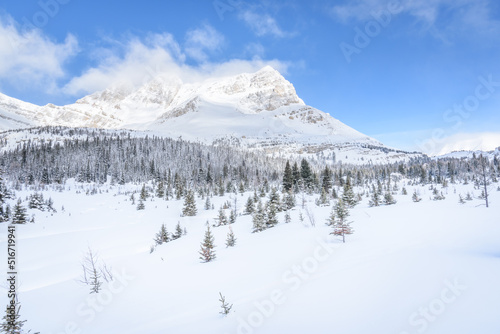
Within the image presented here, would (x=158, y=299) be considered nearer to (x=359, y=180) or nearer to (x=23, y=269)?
(x=23, y=269)

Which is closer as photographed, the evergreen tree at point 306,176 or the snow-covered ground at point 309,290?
the snow-covered ground at point 309,290

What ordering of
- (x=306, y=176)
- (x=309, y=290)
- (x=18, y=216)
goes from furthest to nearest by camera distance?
(x=306, y=176)
(x=18, y=216)
(x=309, y=290)

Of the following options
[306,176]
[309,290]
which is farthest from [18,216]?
[306,176]

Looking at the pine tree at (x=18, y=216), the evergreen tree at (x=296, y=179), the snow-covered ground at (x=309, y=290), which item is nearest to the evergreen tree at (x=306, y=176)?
the evergreen tree at (x=296, y=179)

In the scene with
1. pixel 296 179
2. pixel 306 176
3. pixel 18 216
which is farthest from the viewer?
pixel 296 179

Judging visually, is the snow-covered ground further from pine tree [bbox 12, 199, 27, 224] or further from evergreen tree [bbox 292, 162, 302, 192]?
evergreen tree [bbox 292, 162, 302, 192]

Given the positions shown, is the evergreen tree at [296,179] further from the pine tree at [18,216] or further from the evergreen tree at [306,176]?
the pine tree at [18,216]

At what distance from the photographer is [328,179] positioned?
46.2 metres

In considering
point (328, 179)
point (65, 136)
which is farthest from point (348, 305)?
point (65, 136)

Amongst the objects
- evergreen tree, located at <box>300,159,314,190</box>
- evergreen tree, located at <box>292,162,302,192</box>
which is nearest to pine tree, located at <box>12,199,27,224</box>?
evergreen tree, located at <box>292,162,302,192</box>

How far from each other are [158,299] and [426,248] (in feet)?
27.9

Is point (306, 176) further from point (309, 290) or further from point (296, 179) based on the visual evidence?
point (309, 290)

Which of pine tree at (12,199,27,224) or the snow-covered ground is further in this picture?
pine tree at (12,199,27,224)

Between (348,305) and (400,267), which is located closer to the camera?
(348,305)
